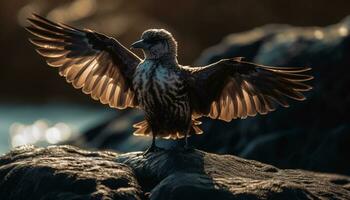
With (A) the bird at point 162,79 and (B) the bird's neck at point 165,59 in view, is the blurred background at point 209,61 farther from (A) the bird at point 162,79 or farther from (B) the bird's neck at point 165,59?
(B) the bird's neck at point 165,59

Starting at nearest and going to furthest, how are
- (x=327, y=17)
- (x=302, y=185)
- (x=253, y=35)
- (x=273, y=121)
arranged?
(x=302, y=185)
(x=273, y=121)
(x=253, y=35)
(x=327, y=17)

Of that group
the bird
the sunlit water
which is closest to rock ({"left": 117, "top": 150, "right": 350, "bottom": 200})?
the bird

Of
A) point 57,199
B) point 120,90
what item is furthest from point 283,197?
point 120,90

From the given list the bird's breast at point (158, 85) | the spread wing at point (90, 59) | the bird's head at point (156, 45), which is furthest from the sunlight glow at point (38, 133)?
the bird's breast at point (158, 85)

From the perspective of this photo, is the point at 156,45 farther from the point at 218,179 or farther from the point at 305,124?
the point at 305,124

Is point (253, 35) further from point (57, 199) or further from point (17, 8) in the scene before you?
point (17, 8)

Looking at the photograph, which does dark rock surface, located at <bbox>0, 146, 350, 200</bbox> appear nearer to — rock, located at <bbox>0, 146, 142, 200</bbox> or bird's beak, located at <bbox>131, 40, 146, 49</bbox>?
rock, located at <bbox>0, 146, 142, 200</bbox>

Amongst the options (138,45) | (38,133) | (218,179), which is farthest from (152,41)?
(38,133)
